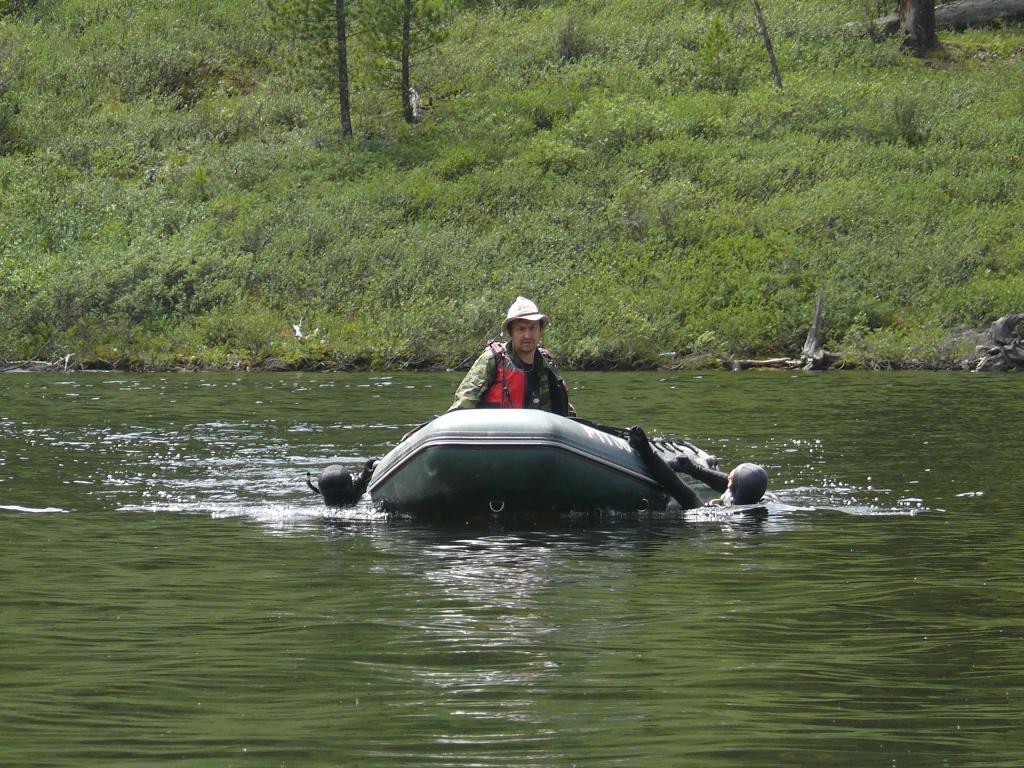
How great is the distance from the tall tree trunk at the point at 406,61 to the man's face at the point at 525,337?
25657mm

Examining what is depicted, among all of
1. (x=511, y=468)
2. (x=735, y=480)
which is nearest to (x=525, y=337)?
(x=511, y=468)

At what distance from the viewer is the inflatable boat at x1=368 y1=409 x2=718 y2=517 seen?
28.9ft

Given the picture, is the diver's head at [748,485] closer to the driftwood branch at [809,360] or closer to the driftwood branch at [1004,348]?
the driftwood branch at [1004,348]

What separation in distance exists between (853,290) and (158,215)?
14.9 meters

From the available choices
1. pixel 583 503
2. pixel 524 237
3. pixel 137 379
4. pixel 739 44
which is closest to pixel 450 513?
pixel 583 503

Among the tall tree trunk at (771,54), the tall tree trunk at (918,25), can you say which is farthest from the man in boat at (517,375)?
the tall tree trunk at (918,25)

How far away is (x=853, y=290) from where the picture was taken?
26.7 meters

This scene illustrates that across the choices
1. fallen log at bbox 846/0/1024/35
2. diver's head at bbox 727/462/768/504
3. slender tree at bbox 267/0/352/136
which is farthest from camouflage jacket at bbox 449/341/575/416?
fallen log at bbox 846/0/1024/35

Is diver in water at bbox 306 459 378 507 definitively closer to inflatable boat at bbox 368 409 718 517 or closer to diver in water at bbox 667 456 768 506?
inflatable boat at bbox 368 409 718 517

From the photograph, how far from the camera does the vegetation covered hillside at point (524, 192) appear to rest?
26.5 metres

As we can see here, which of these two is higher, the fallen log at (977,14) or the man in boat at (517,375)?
the fallen log at (977,14)

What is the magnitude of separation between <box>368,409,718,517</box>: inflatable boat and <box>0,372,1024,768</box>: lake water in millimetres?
172

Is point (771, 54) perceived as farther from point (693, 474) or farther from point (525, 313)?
point (525, 313)

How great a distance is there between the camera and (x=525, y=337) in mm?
9594
